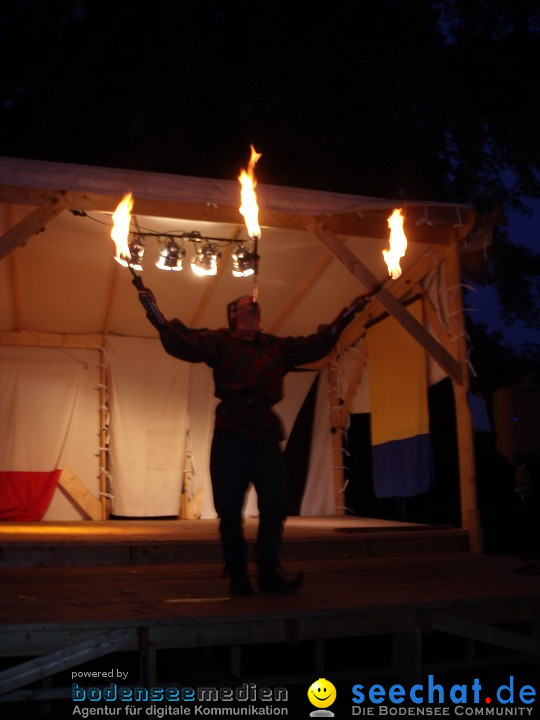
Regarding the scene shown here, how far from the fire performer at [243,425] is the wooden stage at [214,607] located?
0.21 meters

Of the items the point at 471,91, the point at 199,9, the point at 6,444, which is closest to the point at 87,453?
the point at 6,444

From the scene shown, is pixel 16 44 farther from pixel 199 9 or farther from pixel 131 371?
pixel 131 371

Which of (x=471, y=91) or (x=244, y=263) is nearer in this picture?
(x=244, y=263)

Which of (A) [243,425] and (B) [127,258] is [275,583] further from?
(B) [127,258]

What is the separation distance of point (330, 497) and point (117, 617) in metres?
7.59

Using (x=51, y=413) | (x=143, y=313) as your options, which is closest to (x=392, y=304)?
(x=143, y=313)

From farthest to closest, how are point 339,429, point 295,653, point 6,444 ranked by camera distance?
point 339,429 → point 6,444 → point 295,653

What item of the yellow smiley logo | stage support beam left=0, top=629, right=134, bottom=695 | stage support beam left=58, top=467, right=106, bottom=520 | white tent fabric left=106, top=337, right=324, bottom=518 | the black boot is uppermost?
white tent fabric left=106, top=337, right=324, bottom=518

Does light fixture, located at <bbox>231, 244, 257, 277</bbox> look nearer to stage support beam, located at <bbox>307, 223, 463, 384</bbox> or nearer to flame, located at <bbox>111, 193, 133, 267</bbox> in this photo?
stage support beam, located at <bbox>307, 223, 463, 384</bbox>

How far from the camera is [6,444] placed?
916 cm

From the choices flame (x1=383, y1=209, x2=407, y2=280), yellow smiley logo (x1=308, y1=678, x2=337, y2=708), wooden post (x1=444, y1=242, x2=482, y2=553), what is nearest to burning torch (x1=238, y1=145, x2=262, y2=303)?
flame (x1=383, y1=209, x2=407, y2=280)

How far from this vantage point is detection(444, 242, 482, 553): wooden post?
6.01 meters

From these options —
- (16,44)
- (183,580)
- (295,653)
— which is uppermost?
(16,44)

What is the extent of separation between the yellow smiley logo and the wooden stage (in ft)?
0.86
